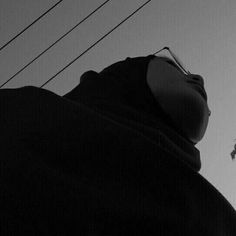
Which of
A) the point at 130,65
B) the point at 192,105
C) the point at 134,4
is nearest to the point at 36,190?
the point at 192,105

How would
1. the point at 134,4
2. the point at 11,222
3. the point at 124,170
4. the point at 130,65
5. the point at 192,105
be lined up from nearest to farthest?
the point at 11,222
the point at 124,170
the point at 192,105
the point at 130,65
the point at 134,4

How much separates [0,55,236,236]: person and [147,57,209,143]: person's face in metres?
0.05

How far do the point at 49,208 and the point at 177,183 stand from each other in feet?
0.48

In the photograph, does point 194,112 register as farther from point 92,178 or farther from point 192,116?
point 92,178

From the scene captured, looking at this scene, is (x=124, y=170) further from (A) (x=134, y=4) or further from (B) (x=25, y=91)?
(A) (x=134, y=4)

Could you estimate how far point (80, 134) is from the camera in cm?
46

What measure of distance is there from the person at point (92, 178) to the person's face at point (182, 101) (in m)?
0.05

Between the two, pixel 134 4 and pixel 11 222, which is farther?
pixel 134 4

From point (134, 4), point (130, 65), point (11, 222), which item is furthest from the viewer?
point (134, 4)

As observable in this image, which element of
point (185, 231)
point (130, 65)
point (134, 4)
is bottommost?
point (185, 231)

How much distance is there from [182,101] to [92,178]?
265 millimetres

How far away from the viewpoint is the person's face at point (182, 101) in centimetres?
65

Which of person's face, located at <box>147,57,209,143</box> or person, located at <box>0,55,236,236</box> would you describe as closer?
person, located at <box>0,55,236,236</box>

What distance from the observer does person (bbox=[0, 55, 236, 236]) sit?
0.37 meters
